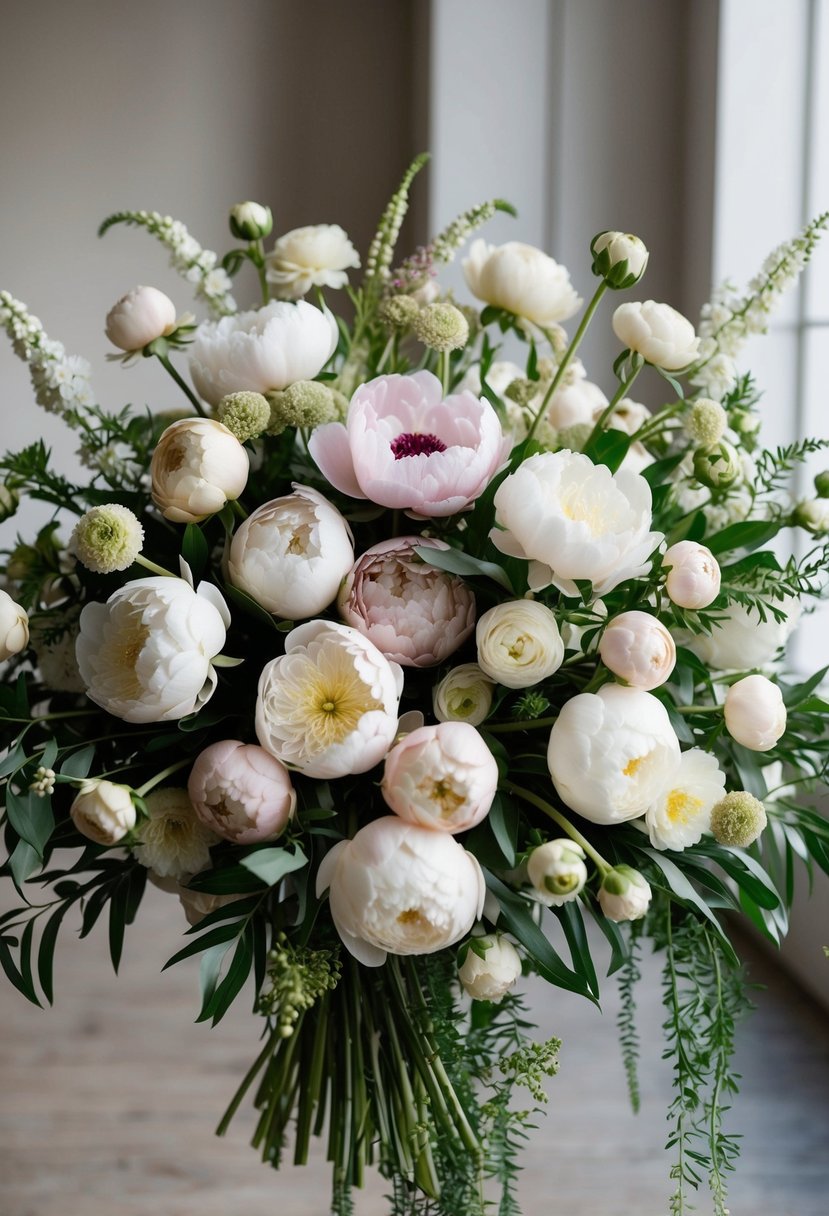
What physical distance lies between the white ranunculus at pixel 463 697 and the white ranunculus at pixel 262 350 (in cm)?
20

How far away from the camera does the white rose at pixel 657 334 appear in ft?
1.96

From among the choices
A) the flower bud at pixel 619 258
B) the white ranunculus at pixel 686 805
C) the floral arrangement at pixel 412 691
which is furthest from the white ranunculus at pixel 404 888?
the flower bud at pixel 619 258

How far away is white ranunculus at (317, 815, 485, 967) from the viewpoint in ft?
1.59

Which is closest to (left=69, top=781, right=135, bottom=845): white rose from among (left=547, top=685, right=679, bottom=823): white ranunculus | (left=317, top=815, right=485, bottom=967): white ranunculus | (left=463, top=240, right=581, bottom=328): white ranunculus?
(left=317, top=815, right=485, bottom=967): white ranunculus

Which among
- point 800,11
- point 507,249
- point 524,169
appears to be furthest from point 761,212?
point 507,249

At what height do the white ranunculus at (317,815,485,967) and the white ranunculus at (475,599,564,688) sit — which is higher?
the white ranunculus at (475,599,564,688)

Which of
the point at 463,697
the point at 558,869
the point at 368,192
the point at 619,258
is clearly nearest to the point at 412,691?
the point at 463,697

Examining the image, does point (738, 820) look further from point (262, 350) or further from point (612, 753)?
point (262, 350)

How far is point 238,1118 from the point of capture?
111 cm

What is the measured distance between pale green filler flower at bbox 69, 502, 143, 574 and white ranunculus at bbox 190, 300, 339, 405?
0.44 ft

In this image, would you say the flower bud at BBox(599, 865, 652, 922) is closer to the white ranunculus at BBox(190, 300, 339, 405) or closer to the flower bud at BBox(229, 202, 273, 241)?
the white ranunculus at BBox(190, 300, 339, 405)

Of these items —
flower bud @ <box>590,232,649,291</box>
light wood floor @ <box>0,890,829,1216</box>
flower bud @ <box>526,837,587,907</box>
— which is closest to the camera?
flower bud @ <box>526,837,587,907</box>

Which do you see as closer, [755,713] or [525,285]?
[755,713]

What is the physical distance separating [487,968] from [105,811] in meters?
0.22
